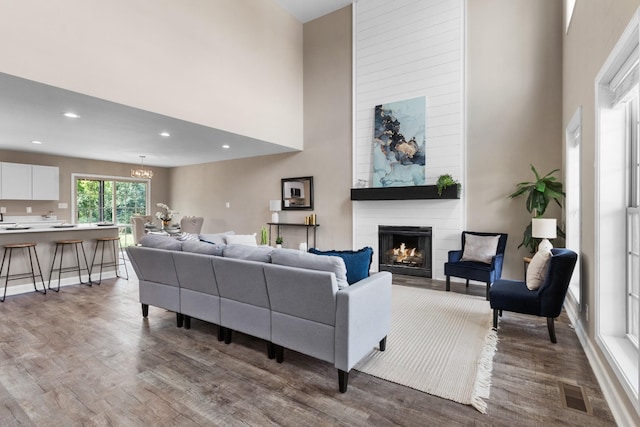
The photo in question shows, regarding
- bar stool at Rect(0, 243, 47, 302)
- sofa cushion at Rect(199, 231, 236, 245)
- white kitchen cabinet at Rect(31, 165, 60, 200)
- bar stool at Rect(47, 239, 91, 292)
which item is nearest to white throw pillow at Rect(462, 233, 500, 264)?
sofa cushion at Rect(199, 231, 236, 245)

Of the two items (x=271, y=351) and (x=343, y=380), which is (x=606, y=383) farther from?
(x=271, y=351)

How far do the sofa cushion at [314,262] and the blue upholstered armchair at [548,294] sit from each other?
5.68 feet

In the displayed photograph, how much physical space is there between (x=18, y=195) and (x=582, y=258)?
9.74m

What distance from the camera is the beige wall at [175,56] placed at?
3081mm

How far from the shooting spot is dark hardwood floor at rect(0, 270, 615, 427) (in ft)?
6.12

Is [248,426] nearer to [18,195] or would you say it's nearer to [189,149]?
[189,149]

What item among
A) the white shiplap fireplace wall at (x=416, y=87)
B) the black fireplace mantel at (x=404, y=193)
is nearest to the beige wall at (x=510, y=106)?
the white shiplap fireplace wall at (x=416, y=87)

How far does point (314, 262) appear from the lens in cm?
234

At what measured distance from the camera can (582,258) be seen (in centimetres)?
294

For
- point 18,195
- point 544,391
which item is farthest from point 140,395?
point 18,195

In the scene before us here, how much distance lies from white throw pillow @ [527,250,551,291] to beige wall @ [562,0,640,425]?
0.96ft

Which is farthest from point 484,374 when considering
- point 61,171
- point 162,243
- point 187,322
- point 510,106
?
point 61,171

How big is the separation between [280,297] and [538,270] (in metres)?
2.53

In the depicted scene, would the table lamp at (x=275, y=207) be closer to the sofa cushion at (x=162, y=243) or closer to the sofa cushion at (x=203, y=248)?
the sofa cushion at (x=162, y=243)
